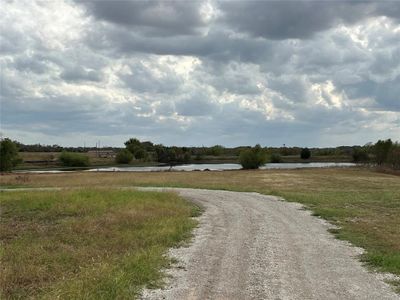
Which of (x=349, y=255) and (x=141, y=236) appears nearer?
(x=349, y=255)

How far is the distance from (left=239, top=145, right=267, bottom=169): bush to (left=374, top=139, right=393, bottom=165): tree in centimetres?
2290

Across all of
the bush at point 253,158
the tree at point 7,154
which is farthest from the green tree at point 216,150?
the tree at point 7,154

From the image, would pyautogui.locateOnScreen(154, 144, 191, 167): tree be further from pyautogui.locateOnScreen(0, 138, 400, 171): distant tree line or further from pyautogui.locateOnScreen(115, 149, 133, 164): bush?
pyautogui.locateOnScreen(115, 149, 133, 164): bush

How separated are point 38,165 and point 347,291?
131 meters

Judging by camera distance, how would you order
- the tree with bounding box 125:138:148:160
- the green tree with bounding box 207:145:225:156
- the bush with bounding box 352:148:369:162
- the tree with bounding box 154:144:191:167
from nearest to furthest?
the bush with bounding box 352:148:369:162, the tree with bounding box 154:144:191:167, the tree with bounding box 125:138:148:160, the green tree with bounding box 207:145:225:156

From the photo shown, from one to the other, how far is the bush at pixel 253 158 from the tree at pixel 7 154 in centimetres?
4694

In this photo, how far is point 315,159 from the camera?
172m

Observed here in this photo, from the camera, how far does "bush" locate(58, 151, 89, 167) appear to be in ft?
440

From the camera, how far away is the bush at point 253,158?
102 m

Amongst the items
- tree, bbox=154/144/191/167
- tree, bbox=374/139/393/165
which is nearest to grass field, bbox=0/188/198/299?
tree, bbox=374/139/393/165

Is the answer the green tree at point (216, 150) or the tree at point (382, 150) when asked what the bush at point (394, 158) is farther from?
the green tree at point (216, 150)

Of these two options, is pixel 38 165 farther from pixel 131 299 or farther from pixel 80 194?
pixel 131 299

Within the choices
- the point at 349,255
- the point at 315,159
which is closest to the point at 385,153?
the point at 315,159

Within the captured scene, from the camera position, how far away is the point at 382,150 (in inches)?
3890
